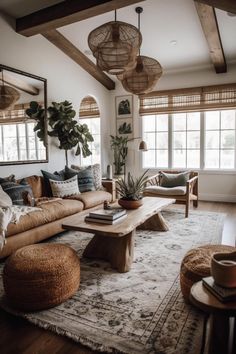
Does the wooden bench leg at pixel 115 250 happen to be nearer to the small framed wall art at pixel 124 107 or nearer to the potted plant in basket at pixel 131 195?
the potted plant in basket at pixel 131 195

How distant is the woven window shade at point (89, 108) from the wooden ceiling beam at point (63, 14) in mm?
2464

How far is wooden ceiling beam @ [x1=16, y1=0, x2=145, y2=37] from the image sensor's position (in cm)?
338

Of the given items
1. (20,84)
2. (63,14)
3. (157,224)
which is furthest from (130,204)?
(63,14)

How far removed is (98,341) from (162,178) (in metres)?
3.62

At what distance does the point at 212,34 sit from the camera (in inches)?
165

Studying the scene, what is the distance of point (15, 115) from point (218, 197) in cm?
419

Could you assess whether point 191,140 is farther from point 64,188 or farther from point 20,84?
point 20,84

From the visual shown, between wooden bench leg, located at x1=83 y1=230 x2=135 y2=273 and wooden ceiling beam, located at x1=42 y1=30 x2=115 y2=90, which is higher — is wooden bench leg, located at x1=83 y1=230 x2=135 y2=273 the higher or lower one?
the lower one

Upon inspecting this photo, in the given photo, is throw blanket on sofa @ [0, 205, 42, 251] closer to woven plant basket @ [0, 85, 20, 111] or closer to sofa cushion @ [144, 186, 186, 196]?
woven plant basket @ [0, 85, 20, 111]

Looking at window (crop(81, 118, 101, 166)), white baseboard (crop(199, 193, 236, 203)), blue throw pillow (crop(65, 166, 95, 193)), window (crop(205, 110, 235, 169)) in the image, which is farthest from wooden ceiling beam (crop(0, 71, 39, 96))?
white baseboard (crop(199, 193, 236, 203))

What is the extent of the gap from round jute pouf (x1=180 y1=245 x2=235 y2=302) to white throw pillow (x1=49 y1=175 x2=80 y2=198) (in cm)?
240

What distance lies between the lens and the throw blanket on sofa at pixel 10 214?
8.73 feet

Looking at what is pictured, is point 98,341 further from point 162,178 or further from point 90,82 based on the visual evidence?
point 90,82

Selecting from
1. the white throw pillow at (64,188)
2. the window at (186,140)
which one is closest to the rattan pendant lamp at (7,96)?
the white throw pillow at (64,188)
